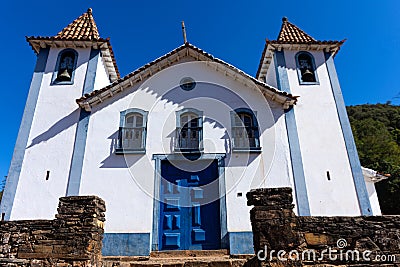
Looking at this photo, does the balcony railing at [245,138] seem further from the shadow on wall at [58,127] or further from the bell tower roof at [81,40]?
the bell tower roof at [81,40]

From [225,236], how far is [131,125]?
17.2ft

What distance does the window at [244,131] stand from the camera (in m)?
10.4

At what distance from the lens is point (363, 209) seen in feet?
31.2

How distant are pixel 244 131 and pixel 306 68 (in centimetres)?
454

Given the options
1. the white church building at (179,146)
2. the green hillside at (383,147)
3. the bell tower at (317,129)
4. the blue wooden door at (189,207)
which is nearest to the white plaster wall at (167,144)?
the white church building at (179,146)

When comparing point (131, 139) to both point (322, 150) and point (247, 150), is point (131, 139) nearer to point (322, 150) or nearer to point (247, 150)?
point (247, 150)

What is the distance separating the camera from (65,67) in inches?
484

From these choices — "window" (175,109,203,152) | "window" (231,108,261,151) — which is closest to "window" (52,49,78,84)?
"window" (175,109,203,152)

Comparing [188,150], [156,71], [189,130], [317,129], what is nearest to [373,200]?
[317,129]

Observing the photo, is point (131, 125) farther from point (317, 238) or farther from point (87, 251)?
point (317, 238)

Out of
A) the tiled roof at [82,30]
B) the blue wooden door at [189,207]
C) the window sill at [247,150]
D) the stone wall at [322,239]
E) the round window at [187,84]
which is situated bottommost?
the stone wall at [322,239]

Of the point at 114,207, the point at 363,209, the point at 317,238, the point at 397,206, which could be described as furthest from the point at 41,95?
the point at 397,206

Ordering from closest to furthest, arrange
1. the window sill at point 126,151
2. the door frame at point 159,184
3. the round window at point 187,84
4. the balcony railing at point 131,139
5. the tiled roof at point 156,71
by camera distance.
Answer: the door frame at point 159,184, the window sill at point 126,151, the balcony railing at point 131,139, the tiled roof at point 156,71, the round window at point 187,84

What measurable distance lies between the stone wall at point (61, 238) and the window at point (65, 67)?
7.73 meters
